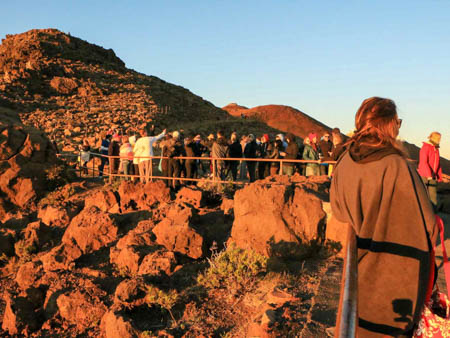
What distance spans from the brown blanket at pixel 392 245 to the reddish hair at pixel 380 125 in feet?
0.26

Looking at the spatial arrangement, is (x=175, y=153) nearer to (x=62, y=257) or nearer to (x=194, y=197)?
(x=194, y=197)

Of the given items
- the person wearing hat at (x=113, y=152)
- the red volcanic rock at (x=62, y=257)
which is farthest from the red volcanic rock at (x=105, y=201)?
the person wearing hat at (x=113, y=152)

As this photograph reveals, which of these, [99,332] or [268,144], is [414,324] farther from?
[268,144]

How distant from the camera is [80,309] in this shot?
6.27 metres

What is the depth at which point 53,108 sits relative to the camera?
41.8 metres

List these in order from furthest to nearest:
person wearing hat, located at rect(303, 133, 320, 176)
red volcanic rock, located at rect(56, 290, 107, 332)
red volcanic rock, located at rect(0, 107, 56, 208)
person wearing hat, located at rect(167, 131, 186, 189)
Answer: red volcanic rock, located at rect(0, 107, 56, 208)
person wearing hat, located at rect(167, 131, 186, 189)
person wearing hat, located at rect(303, 133, 320, 176)
red volcanic rock, located at rect(56, 290, 107, 332)

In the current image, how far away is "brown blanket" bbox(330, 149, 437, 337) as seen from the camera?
6.19 ft

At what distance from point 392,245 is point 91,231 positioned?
749 cm

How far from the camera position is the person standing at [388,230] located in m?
1.89

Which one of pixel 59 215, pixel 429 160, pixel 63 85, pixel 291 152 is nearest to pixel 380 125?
pixel 429 160

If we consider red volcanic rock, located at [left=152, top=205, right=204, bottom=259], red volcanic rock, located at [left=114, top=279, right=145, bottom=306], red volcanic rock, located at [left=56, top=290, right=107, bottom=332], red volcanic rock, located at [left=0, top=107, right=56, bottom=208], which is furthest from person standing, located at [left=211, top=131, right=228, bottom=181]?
red volcanic rock, located at [left=0, top=107, right=56, bottom=208]

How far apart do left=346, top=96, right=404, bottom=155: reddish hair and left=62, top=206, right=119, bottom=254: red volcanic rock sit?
725 cm

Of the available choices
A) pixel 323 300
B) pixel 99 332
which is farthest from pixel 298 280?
pixel 99 332

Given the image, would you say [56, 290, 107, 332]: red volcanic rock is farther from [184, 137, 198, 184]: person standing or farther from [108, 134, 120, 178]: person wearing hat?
[108, 134, 120, 178]: person wearing hat
